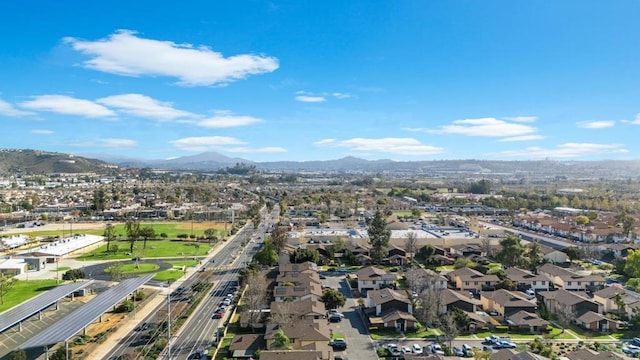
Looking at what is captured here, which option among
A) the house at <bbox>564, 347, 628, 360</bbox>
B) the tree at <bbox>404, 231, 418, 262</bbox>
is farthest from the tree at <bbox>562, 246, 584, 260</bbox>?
the house at <bbox>564, 347, 628, 360</bbox>

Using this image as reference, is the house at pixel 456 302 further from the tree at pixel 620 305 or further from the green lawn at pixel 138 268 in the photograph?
the green lawn at pixel 138 268

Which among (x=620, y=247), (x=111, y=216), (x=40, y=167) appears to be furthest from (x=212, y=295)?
(x=40, y=167)

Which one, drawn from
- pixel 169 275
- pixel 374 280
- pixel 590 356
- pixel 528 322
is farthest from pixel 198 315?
pixel 590 356

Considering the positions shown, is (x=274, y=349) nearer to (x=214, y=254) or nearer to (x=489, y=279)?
(x=489, y=279)

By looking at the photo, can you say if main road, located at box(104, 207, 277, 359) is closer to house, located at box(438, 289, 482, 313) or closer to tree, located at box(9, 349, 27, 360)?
tree, located at box(9, 349, 27, 360)

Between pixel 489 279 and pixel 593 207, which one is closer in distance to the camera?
pixel 489 279

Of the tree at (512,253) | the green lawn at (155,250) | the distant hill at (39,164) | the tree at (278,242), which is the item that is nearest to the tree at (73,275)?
the green lawn at (155,250)
